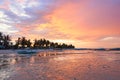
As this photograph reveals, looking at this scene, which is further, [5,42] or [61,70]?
[5,42]

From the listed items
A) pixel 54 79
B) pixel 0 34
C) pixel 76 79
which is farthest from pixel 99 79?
pixel 0 34

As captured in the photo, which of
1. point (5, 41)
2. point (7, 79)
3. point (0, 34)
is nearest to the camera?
point (7, 79)

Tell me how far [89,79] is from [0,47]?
148365 millimetres

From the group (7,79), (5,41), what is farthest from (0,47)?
(7,79)

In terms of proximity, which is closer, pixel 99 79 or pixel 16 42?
pixel 99 79

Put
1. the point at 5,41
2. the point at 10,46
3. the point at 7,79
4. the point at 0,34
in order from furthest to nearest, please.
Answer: the point at 10,46 < the point at 5,41 < the point at 0,34 < the point at 7,79

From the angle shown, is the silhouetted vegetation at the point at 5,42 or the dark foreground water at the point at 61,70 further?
A: the silhouetted vegetation at the point at 5,42

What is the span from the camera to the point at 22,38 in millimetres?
181875

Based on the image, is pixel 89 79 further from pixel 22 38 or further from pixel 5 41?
pixel 22 38

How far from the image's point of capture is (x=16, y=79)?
18422 millimetres

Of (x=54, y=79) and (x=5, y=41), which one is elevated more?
(x=5, y=41)

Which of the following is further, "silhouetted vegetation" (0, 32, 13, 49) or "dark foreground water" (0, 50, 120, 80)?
"silhouetted vegetation" (0, 32, 13, 49)

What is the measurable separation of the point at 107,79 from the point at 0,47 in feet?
488

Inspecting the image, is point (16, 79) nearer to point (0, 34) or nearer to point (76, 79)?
point (76, 79)
